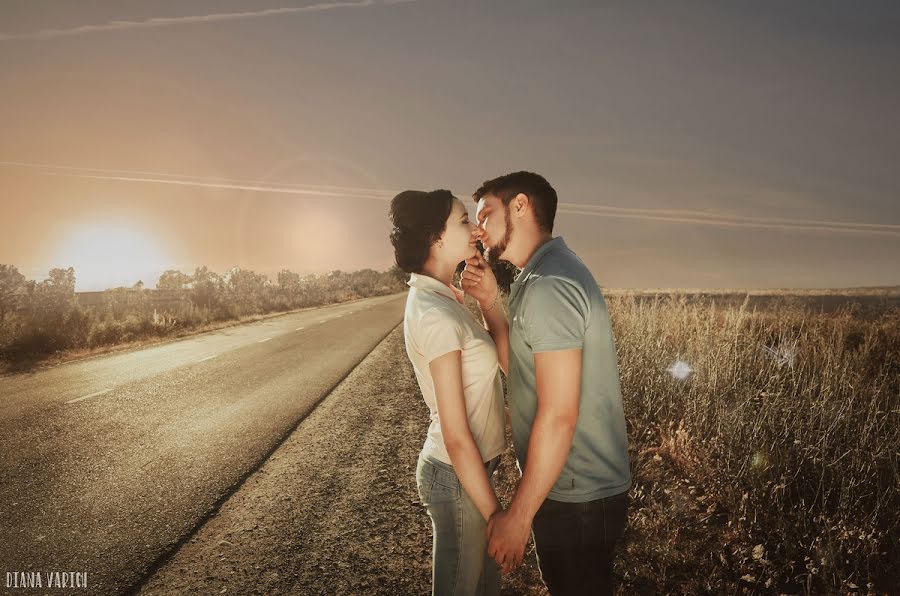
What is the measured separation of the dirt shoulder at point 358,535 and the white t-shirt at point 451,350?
1.89 m

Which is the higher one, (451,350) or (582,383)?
(451,350)

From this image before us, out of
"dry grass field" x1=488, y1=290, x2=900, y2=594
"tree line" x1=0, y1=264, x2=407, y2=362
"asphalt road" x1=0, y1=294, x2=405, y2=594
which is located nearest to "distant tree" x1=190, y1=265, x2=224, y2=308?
"tree line" x1=0, y1=264, x2=407, y2=362

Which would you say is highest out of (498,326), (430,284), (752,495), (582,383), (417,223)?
(417,223)

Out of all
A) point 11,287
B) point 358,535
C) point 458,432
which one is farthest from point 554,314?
point 11,287

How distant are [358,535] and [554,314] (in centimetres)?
320

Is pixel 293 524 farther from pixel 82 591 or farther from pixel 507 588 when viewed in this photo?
pixel 507 588

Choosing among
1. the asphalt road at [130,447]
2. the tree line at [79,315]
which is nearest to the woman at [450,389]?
the asphalt road at [130,447]

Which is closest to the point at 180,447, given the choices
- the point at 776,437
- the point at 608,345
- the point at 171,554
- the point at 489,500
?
the point at 171,554

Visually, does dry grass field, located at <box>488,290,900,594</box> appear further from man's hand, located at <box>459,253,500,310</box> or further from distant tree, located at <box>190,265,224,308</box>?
distant tree, located at <box>190,265,224,308</box>

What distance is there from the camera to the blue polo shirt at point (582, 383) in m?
1.72

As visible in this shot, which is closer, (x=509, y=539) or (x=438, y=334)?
(x=509, y=539)

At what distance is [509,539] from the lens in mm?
1667

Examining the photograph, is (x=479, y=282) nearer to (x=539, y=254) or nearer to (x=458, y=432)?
(x=539, y=254)

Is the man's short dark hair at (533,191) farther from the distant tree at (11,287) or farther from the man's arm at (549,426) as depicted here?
the distant tree at (11,287)
